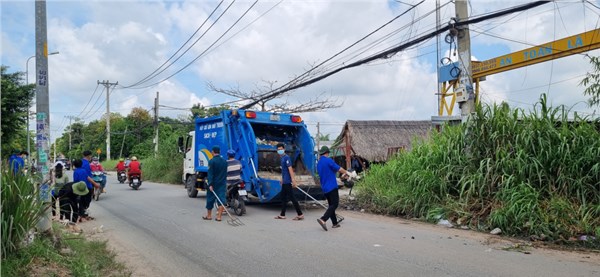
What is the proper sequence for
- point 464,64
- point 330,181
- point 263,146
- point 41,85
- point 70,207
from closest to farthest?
1. point 41,85
2. point 330,181
3. point 70,207
4. point 464,64
5. point 263,146

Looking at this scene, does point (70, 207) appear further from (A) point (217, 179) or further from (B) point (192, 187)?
(B) point (192, 187)

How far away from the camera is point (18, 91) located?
59.8 feet

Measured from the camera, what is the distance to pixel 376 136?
21.8m

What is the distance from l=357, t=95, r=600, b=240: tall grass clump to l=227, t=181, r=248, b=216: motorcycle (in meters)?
3.18

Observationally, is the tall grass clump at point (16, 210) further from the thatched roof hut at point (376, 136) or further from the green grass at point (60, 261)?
the thatched roof hut at point (376, 136)

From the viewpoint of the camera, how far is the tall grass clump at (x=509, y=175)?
7742 millimetres

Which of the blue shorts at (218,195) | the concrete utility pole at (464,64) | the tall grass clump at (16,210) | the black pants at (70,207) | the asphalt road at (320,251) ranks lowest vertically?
the asphalt road at (320,251)

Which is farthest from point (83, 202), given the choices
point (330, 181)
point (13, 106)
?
point (13, 106)

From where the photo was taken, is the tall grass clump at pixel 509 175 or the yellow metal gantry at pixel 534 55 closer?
the tall grass clump at pixel 509 175

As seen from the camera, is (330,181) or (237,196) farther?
(237,196)

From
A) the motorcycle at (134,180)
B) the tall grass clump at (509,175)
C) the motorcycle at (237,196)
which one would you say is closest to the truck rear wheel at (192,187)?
the motorcycle at (237,196)

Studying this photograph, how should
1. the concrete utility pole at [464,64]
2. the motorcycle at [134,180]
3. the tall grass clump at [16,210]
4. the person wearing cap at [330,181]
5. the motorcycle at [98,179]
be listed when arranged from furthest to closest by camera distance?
the motorcycle at [134,180], the motorcycle at [98,179], the concrete utility pole at [464,64], the person wearing cap at [330,181], the tall grass clump at [16,210]

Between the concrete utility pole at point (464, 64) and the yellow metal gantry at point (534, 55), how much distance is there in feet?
0.75

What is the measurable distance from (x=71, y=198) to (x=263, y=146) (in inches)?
183
